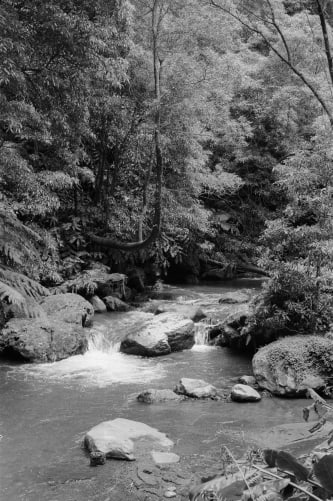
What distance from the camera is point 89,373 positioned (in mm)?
8383

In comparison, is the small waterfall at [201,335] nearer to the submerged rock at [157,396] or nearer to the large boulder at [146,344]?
the large boulder at [146,344]

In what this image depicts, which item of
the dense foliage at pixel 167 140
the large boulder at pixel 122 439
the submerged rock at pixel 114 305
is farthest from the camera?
the submerged rock at pixel 114 305

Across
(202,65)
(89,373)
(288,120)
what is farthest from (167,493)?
(288,120)

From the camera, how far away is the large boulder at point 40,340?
8.96 m

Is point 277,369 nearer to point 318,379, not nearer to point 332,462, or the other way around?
point 318,379

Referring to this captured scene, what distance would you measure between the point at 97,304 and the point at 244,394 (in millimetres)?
6749

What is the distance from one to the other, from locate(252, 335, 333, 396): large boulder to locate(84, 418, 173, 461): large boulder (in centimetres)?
252

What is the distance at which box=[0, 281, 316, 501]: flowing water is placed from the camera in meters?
4.69

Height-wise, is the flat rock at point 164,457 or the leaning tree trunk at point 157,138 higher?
the leaning tree trunk at point 157,138

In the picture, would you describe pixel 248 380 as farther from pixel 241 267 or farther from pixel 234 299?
pixel 241 267


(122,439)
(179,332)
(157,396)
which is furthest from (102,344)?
(122,439)

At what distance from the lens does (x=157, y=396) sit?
274 inches

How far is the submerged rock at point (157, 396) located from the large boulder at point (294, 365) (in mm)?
1522

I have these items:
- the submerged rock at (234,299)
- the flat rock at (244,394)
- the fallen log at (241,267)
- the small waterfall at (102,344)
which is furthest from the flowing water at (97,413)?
the fallen log at (241,267)
